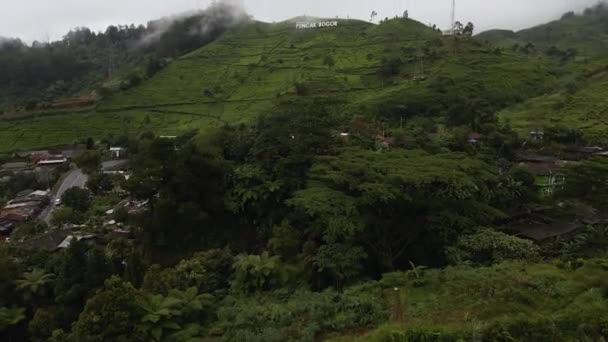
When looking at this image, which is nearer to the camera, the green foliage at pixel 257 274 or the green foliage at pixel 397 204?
the green foliage at pixel 257 274

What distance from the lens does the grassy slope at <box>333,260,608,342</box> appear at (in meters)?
9.64

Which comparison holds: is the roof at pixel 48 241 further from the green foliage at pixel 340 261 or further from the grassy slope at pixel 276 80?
the grassy slope at pixel 276 80

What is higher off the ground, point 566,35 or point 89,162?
point 566,35

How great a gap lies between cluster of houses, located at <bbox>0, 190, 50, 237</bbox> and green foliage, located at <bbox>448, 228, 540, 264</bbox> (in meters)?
31.6

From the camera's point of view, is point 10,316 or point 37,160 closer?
point 10,316

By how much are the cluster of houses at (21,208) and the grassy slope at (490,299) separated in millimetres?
31150

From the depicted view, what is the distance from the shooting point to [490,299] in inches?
436

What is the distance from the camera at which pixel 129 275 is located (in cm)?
1730

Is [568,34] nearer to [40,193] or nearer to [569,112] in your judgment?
[569,112]

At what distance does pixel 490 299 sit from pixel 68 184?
4079 centimetres

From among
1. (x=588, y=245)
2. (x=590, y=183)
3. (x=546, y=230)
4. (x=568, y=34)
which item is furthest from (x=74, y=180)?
(x=568, y=34)

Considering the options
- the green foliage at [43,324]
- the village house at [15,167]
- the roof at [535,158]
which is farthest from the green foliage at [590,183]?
the village house at [15,167]

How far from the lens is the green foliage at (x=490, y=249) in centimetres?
1465

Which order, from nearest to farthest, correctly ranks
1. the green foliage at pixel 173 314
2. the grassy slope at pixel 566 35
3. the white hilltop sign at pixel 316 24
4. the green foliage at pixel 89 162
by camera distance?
the green foliage at pixel 173 314, the green foliage at pixel 89 162, the white hilltop sign at pixel 316 24, the grassy slope at pixel 566 35
